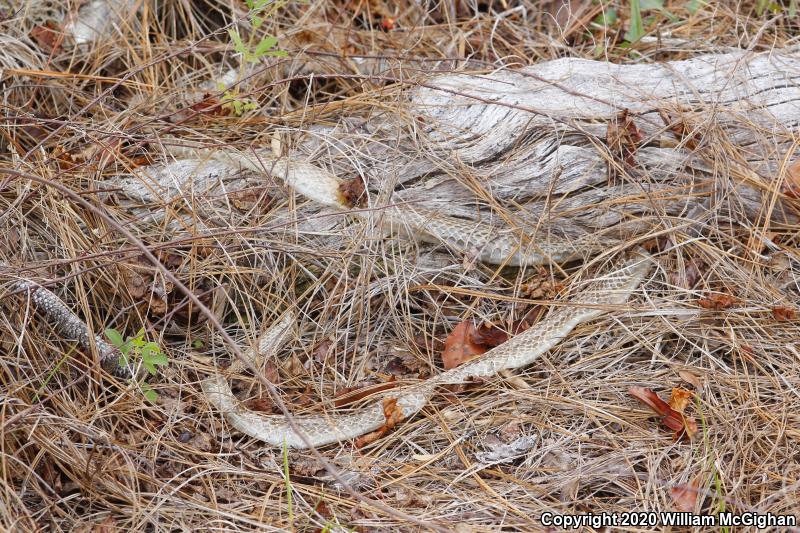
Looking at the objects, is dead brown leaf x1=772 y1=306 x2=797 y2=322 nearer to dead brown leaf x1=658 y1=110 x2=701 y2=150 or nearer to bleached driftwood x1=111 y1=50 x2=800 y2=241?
bleached driftwood x1=111 y1=50 x2=800 y2=241

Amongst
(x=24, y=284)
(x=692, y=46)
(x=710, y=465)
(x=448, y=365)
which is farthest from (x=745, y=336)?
(x=24, y=284)

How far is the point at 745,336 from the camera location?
2.55 m

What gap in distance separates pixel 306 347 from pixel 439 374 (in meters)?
0.52

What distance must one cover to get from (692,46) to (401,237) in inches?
76.5

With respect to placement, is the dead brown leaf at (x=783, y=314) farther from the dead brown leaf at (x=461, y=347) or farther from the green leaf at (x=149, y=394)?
the green leaf at (x=149, y=394)

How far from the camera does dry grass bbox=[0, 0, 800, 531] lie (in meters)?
2.14

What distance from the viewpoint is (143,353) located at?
2.24m

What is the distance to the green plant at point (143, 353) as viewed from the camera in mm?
2244

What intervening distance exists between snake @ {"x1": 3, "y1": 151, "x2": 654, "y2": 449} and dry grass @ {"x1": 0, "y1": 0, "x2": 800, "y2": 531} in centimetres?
5

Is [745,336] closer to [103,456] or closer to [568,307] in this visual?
[568,307]

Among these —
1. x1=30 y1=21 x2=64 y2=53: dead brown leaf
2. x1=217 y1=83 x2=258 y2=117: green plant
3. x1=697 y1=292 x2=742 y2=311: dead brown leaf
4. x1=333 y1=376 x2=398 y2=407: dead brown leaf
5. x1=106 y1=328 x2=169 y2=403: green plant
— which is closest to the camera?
x1=106 y1=328 x2=169 y2=403: green plant

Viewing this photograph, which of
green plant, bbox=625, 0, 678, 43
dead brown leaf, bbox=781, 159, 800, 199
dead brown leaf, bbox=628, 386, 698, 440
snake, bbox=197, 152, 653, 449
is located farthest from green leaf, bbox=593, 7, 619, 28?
dead brown leaf, bbox=628, 386, 698, 440

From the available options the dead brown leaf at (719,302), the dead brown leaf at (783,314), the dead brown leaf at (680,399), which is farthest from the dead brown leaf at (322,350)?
the dead brown leaf at (783,314)

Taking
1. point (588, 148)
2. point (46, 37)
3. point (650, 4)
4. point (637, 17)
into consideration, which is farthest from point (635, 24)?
point (46, 37)
